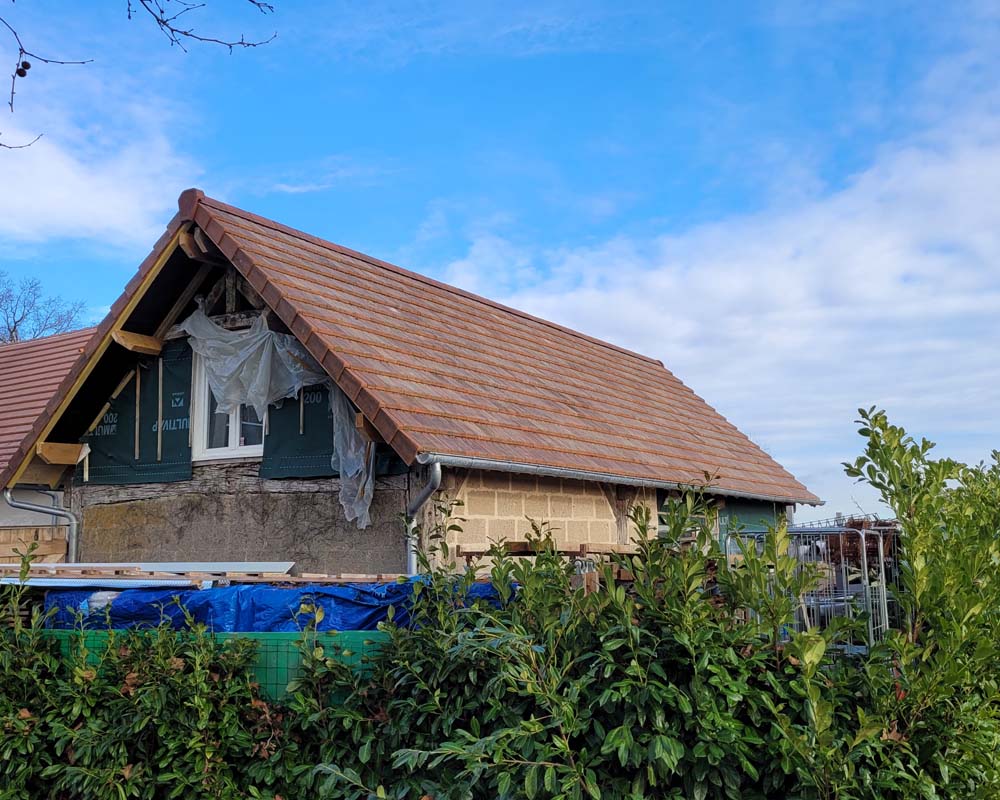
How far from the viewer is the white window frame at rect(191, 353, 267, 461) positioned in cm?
1137

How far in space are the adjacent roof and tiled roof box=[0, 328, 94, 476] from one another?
1.83m

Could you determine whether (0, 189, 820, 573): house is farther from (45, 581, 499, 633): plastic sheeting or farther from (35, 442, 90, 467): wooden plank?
(45, 581, 499, 633): plastic sheeting

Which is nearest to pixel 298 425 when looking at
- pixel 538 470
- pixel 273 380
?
pixel 273 380

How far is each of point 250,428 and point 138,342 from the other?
75.4 inches

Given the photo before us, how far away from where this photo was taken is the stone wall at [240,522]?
391 inches

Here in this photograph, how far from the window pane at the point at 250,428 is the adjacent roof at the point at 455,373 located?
1658 millimetres

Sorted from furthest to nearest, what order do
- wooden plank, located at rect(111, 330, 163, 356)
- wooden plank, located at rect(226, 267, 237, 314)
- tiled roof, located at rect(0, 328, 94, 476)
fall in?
tiled roof, located at rect(0, 328, 94, 476) < wooden plank, located at rect(111, 330, 163, 356) < wooden plank, located at rect(226, 267, 237, 314)

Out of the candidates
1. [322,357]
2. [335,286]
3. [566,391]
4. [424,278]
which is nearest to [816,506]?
[566,391]

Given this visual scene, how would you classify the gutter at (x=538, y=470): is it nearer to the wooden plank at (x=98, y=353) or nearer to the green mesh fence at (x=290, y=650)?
the green mesh fence at (x=290, y=650)

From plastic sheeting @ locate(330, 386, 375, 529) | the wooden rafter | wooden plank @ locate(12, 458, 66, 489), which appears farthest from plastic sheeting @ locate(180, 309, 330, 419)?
wooden plank @ locate(12, 458, 66, 489)

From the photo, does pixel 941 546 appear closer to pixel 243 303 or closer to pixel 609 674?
pixel 609 674

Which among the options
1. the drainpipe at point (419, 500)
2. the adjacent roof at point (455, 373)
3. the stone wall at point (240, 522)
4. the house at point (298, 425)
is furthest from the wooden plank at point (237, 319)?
the drainpipe at point (419, 500)

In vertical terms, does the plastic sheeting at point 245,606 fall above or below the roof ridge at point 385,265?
below

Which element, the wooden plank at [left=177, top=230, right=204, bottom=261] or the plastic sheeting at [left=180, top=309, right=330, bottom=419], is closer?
the plastic sheeting at [left=180, top=309, right=330, bottom=419]
